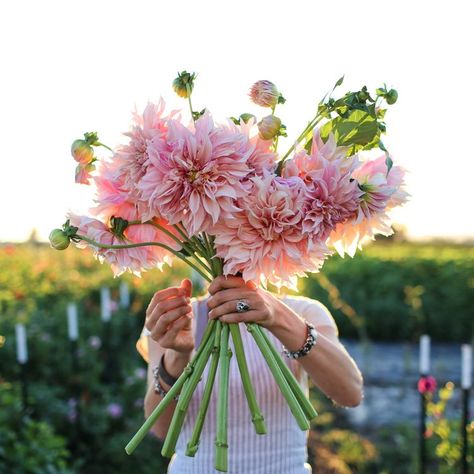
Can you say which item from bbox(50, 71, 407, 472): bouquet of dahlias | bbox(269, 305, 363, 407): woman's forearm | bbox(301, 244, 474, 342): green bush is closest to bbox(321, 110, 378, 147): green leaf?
bbox(50, 71, 407, 472): bouquet of dahlias

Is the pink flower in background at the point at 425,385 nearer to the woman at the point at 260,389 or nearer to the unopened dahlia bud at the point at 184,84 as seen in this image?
the woman at the point at 260,389

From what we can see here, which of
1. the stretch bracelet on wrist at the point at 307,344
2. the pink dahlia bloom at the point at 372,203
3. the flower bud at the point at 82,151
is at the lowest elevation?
A: the stretch bracelet on wrist at the point at 307,344

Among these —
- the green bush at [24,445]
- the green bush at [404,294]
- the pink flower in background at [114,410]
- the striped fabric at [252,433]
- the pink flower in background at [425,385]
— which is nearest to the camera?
the striped fabric at [252,433]

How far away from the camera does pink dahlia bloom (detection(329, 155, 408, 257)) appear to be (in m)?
1.51

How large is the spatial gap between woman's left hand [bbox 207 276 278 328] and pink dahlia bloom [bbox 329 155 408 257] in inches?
8.6

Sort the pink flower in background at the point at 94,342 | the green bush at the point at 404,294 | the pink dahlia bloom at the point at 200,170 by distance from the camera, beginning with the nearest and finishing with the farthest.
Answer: the pink dahlia bloom at the point at 200,170 → the pink flower in background at the point at 94,342 → the green bush at the point at 404,294

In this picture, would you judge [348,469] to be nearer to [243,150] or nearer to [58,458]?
[58,458]

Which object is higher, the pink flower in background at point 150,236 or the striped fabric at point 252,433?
the pink flower in background at point 150,236

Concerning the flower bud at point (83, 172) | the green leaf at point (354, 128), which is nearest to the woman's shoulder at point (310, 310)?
the green leaf at point (354, 128)

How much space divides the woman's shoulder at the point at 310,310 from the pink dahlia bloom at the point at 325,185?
60 cm

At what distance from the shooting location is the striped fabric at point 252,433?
201 centimetres

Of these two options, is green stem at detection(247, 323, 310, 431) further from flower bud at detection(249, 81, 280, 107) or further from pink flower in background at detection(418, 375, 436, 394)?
pink flower in background at detection(418, 375, 436, 394)

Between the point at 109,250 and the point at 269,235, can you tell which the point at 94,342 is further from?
the point at 269,235

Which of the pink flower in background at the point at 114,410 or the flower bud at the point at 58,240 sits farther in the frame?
the pink flower in background at the point at 114,410
